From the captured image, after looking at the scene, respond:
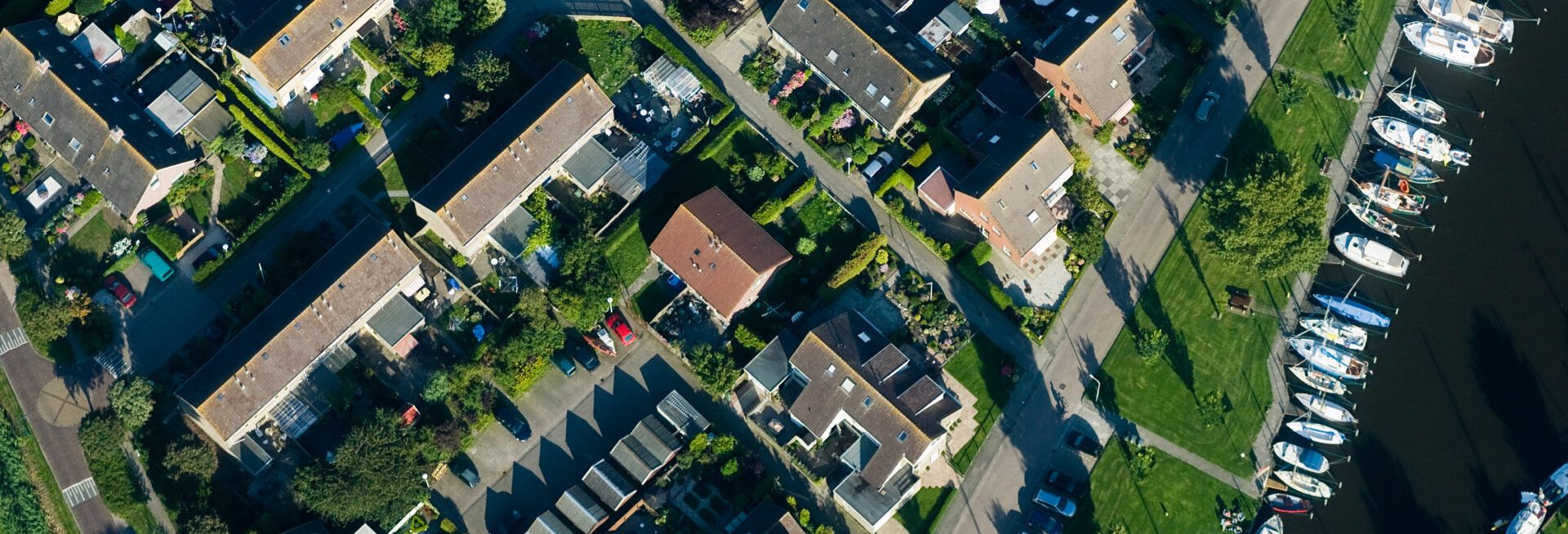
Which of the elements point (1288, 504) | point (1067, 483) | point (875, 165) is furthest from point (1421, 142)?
point (875, 165)

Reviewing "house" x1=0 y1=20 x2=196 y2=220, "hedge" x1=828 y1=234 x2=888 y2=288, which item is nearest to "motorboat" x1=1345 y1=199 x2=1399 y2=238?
"hedge" x1=828 y1=234 x2=888 y2=288

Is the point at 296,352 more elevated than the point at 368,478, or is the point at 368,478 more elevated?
the point at 296,352

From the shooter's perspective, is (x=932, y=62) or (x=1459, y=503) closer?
(x=1459, y=503)

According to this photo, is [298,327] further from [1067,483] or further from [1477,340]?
[1477,340]

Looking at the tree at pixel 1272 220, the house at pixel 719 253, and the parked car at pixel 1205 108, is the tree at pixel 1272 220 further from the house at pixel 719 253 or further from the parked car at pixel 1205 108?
the house at pixel 719 253

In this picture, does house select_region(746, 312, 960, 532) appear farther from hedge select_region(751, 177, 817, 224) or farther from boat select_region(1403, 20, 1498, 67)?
boat select_region(1403, 20, 1498, 67)

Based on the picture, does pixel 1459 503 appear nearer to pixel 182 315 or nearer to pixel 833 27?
pixel 833 27

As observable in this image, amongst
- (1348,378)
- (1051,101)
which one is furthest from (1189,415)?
(1051,101)
